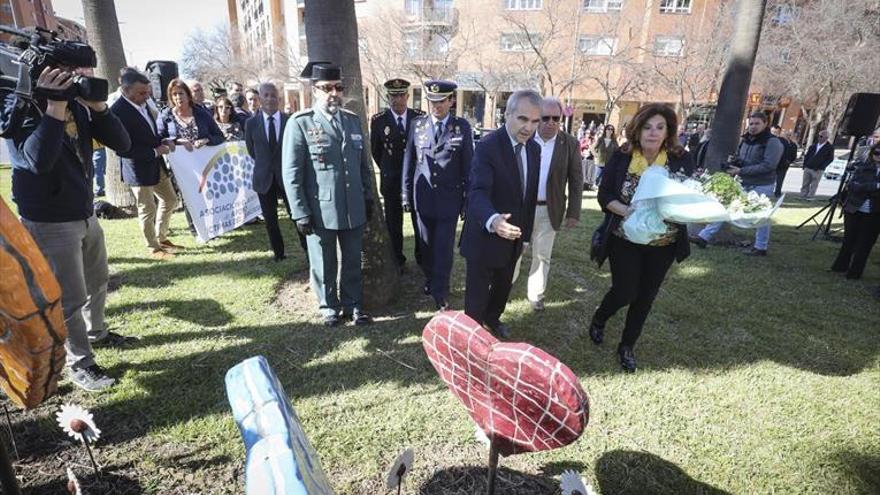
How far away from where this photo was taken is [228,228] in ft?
20.4

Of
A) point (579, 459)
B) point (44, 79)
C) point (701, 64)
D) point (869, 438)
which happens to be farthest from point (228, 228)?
point (701, 64)

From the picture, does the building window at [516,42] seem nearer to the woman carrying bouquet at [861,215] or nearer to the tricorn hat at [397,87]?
the woman carrying bouquet at [861,215]

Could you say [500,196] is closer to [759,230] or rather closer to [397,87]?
[397,87]

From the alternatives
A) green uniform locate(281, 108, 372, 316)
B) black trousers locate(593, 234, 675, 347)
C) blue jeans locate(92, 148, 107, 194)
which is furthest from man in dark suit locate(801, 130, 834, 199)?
blue jeans locate(92, 148, 107, 194)

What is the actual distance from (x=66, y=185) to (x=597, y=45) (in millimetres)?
30034

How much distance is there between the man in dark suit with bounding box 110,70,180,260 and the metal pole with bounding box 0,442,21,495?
4.25 m

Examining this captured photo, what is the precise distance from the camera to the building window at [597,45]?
26375mm

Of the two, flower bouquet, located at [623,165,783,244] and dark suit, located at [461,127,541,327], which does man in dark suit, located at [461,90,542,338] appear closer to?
dark suit, located at [461,127,541,327]

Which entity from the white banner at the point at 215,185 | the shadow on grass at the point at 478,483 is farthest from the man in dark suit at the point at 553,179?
the white banner at the point at 215,185

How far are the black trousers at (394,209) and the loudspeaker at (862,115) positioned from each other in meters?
8.00

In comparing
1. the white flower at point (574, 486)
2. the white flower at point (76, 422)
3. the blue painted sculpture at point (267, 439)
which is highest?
the blue painted sculpture at point (267, 439)

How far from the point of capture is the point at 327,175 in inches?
141

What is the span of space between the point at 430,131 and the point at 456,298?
1.73 metres

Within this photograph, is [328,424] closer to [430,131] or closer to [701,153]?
[430,131]
